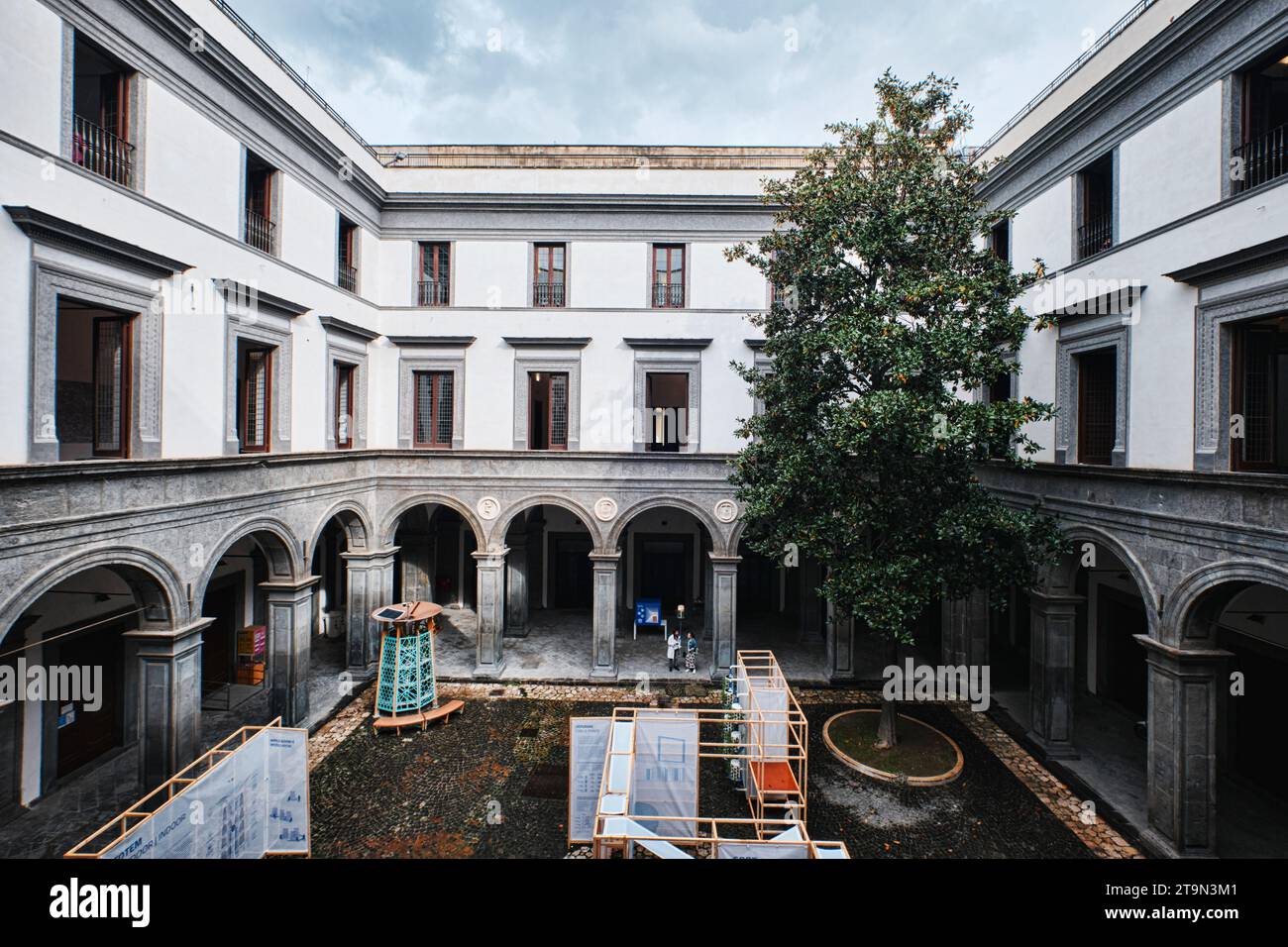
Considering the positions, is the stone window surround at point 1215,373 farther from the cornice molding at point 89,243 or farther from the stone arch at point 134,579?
the cornice molding at point 89,243

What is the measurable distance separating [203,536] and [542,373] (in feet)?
31.3

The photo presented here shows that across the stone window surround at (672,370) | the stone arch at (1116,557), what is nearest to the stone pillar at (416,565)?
the stone window surround at (672,370)

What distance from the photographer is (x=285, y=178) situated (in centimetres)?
1427

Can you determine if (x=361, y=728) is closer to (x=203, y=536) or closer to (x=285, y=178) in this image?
(x=203, y=536)

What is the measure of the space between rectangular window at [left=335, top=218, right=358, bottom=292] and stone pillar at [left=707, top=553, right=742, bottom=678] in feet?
43.6

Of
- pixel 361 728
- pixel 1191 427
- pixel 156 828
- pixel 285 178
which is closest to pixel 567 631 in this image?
pixel 361 728

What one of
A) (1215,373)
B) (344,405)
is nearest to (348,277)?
(344,405)

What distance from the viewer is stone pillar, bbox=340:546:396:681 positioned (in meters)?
16.8

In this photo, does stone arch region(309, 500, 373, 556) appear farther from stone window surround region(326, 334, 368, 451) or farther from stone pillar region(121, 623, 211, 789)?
stone pillar region(121, 623, 211, 789)

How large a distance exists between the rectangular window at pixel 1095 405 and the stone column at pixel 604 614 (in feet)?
38.5

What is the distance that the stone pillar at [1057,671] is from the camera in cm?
1303

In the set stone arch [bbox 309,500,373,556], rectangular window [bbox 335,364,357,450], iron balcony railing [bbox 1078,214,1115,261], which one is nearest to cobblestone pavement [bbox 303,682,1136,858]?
stone arch [bbox 309,500,373,556]

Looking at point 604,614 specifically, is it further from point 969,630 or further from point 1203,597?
point 1203,597

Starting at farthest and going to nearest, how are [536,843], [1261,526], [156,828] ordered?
1. [536,843]
2. [1261,526]
3. [156,828]
